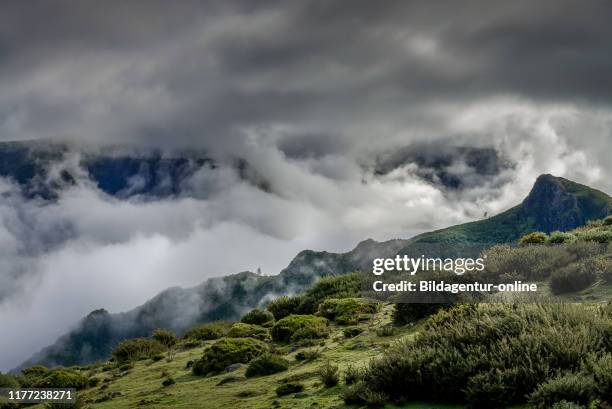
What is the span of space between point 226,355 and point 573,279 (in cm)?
1431

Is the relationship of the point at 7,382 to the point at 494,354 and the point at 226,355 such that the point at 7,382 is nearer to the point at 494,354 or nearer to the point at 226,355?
the point at 226,355

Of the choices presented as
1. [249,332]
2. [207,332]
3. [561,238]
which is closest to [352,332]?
[249,332]

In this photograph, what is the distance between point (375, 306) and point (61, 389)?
49.0 feet

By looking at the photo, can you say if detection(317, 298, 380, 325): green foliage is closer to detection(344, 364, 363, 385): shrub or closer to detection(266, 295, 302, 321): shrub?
detection(266, 295, 302, 321): shrub

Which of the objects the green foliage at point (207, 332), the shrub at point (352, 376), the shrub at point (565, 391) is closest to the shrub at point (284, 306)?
the green foliage at point (207, 332)

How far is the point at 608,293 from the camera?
20000 mm

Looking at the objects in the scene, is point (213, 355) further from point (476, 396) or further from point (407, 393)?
point (476, 396)

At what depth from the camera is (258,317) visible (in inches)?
1282

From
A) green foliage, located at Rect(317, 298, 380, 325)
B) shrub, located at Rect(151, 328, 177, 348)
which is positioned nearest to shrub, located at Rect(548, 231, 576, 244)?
green foliage, located at Rect(317, 298, 380, 325)

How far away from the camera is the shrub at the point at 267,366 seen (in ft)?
60.3

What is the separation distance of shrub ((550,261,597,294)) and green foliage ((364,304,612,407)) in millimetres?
8861

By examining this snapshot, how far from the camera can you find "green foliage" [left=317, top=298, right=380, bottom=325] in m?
26.0

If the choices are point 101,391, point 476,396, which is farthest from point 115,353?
point 476,396

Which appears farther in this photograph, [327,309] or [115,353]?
[115,353]
